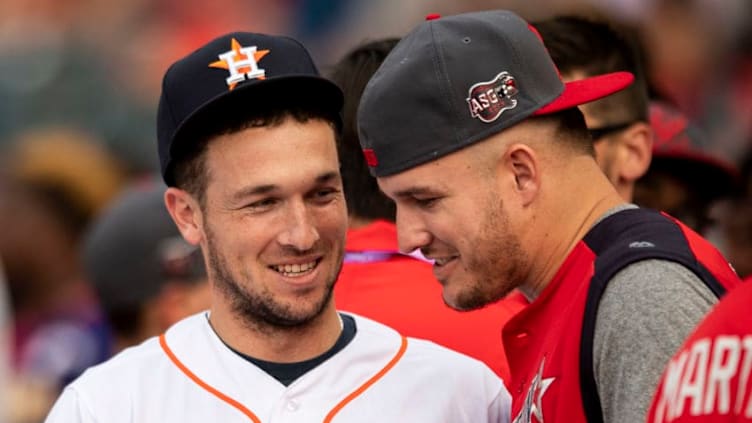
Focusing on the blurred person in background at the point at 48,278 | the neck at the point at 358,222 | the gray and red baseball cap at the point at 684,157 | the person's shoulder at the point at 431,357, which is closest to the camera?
the person's shoulder at the point at 431,357

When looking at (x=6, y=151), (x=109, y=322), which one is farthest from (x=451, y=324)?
(x=6, y=151)

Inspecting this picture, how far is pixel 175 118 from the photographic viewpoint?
3.22 m

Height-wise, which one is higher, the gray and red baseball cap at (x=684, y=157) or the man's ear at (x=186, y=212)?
the man's ear at (x=186, y=212)

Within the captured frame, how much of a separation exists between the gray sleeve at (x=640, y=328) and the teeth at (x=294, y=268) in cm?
88

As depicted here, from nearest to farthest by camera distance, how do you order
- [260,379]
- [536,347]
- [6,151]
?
1. [536,347]
2. [260,379]
3. [6,151]

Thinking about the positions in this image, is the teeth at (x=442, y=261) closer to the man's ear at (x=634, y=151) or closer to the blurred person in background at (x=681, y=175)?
the man's ear at (x=634, y=151)

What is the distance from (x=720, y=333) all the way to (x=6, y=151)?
28.5 ft

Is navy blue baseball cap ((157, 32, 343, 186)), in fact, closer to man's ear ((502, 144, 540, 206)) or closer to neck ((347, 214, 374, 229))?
man's ear ((502, 144, 540, 206))

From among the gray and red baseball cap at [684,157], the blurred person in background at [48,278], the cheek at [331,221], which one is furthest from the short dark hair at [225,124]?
the blurred person in background at [48,278]

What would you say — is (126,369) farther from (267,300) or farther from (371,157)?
(371,157)

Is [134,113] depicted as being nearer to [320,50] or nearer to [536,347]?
[320,50]

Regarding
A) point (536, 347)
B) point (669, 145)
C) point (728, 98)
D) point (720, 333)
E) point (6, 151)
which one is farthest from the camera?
point (6, 151)

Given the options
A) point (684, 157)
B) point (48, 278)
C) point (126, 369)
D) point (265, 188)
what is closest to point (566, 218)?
point (265, 188)

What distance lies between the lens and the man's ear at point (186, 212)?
334cm
